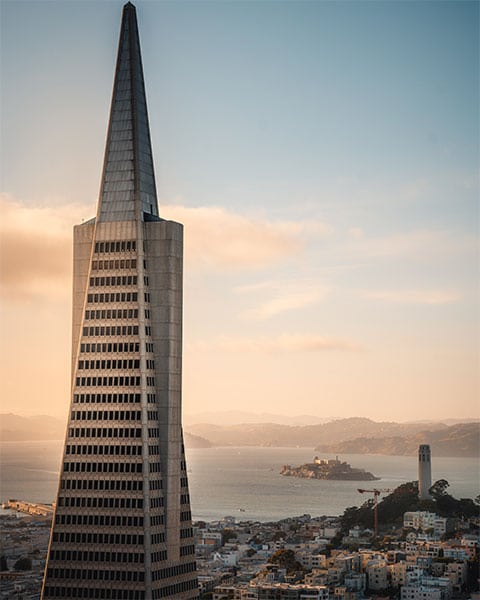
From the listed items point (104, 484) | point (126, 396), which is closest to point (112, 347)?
point (126, 396)

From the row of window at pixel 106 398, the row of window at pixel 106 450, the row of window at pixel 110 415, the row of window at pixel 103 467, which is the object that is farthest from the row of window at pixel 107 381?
the row of window at pixel 103 467

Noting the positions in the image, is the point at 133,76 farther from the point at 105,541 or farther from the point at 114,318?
the point at 105,541

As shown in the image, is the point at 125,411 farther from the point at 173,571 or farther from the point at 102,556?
the point at 173,571

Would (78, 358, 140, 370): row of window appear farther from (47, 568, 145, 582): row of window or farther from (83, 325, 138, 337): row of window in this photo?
(47, 568, 145, 582): row of window

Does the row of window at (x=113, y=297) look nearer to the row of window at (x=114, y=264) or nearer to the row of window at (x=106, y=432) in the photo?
the row of window at (x=114, y=264)

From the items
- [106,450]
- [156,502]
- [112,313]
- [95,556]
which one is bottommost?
[95,556]

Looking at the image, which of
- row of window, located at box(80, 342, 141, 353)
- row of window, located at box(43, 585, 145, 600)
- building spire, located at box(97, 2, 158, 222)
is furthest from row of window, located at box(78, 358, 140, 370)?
row of window, located at box(43, 585, 145, 600)

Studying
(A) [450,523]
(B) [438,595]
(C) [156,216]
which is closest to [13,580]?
(B) [438,595]
